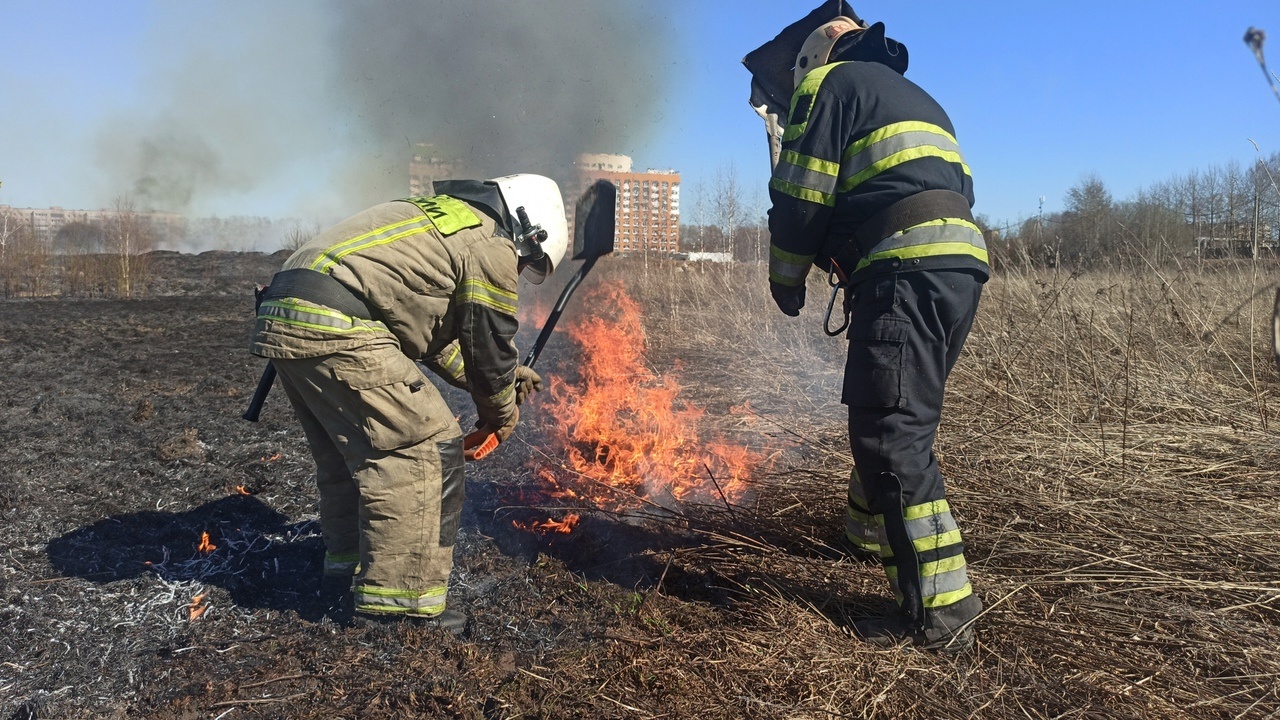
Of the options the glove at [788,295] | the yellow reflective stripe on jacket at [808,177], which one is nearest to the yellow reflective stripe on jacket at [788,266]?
the glove at [788,295]

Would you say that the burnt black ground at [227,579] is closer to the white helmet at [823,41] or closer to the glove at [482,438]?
the glove at [482,438]

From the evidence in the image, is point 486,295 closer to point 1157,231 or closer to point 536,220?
point 536,220

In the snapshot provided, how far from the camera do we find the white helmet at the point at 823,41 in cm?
287

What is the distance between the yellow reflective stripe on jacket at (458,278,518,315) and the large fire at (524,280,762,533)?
43.5 inches

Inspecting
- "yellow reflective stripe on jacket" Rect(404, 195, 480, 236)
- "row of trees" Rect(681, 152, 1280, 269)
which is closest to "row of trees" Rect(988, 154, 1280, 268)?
"row of trees" Rect(681, 152, 1280, 269)

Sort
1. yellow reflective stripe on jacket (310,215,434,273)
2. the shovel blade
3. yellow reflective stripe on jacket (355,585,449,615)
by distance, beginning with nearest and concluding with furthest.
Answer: yellow reflective stripe on jacket (310,215,434,273) → yellow reflective stripe on jacket (355,585,449,615) → the shovel blade

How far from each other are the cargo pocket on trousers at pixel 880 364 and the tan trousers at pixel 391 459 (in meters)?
1.48

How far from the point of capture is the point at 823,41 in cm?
288

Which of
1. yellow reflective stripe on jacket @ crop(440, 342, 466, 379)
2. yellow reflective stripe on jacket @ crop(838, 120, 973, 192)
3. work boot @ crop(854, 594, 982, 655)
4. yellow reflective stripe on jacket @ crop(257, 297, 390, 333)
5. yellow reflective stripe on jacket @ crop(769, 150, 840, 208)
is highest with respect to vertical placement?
yellow reflective stripe on jacket @ crop(838, 120, 973, 192)

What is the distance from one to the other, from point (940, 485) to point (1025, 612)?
1.83 ft

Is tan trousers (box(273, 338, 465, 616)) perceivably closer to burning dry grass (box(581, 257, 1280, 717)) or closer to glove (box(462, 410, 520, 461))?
glove (box(462, 410, 520, 461))

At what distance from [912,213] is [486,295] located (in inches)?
59.0

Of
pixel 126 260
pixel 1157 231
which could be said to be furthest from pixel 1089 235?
pixel 126 260

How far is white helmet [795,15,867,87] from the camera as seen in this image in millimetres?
2865
